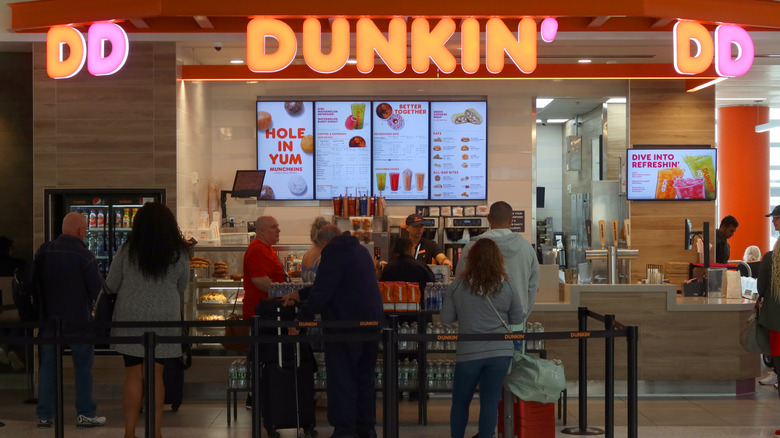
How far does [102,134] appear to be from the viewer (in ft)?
27.0

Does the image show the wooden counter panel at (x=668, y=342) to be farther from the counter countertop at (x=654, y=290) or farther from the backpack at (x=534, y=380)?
the backpack at (x=534, y=380)

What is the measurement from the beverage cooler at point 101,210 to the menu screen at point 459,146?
3.60 meters

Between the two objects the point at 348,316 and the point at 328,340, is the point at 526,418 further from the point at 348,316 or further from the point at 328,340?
the point at 328,340

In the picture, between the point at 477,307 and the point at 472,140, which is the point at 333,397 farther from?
the point at 472,140

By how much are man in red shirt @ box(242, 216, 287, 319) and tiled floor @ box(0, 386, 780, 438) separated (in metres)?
0.95

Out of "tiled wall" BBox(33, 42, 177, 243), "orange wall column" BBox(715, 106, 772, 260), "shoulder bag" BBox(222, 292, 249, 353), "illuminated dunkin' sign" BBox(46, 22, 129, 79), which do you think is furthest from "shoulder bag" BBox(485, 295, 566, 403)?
"orange wall column" BBox(715, 106, 772, 260)

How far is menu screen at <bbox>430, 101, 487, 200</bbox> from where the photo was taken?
1044cm

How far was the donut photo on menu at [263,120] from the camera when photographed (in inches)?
408

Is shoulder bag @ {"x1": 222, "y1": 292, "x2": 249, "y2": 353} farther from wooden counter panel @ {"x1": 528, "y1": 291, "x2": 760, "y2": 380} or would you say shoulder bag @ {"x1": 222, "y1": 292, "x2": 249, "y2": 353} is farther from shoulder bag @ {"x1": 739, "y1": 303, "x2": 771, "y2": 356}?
shoulder bag @ {"x1": 739, "y1": 303, "x2": 771, "y2": 356}

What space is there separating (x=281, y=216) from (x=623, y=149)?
16.3ft

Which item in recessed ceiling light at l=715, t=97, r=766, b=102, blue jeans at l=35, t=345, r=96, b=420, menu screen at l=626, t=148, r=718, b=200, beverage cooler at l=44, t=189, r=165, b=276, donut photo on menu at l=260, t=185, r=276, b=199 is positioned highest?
recessed ceiling light at l=715, t=97, r=766, b=102

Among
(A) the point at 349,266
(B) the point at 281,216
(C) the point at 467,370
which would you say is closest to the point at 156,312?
(A) the point at 349,266

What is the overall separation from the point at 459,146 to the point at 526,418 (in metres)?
5.57

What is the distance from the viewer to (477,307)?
4.97 m
